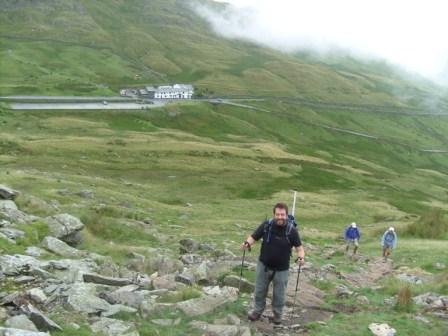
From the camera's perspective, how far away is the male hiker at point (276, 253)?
655 inches

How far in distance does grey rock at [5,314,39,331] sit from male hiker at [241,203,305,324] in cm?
718

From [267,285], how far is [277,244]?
1719 mm

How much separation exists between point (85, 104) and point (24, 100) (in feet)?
69.2

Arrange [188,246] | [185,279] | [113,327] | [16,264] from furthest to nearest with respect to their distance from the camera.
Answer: [188,246] → [185,279] → [16,264] → [113,327]

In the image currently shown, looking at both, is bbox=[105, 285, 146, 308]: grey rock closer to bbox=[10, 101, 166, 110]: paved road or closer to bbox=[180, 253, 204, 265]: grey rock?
bbox=[180, 253, 204, 265]: grey rock

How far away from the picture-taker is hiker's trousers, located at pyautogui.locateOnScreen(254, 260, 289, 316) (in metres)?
17.3

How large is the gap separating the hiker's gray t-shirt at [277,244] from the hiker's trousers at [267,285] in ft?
1.06

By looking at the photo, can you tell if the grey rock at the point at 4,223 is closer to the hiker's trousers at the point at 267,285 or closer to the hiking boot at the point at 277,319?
the hiker's trousers at the point at 267,285

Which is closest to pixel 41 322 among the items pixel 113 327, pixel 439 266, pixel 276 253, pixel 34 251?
pixel 113 327

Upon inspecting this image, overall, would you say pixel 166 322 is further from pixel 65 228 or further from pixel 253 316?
pixel 65 228

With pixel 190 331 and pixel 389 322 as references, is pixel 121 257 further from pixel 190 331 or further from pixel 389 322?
pixel 389 322

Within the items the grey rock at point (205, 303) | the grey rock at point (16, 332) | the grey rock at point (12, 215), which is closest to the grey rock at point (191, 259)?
the grey rock at point (12, 215)

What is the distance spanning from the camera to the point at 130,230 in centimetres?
3738

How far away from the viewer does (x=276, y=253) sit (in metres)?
16.8
